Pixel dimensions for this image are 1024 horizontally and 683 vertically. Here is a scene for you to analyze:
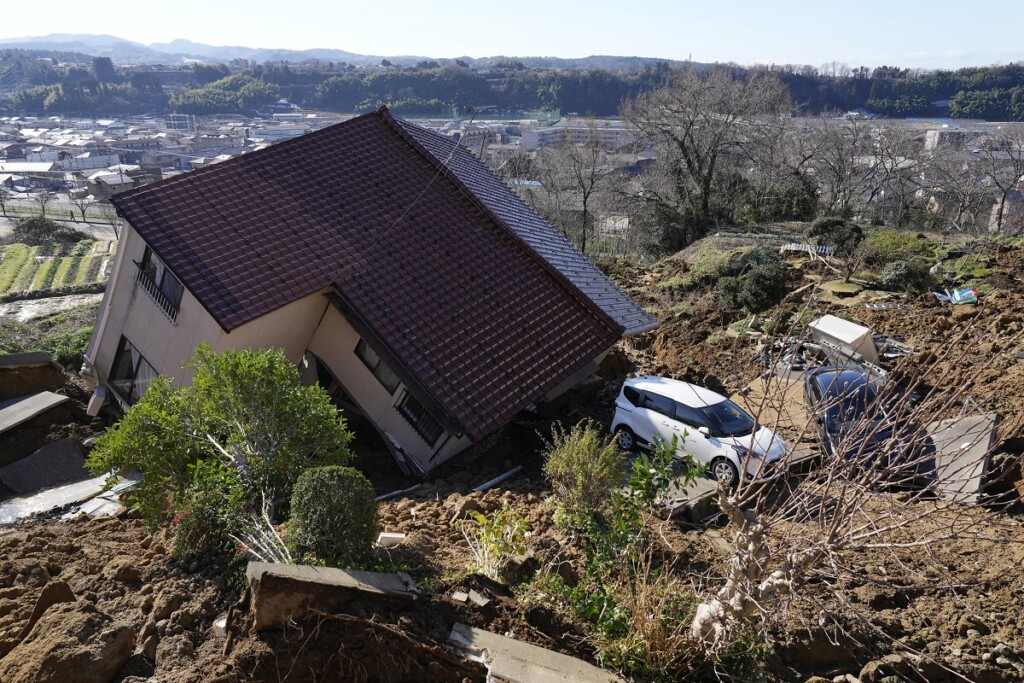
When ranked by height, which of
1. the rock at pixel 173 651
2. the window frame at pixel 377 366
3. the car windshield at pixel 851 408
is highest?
the car windshield at pixel 851 408

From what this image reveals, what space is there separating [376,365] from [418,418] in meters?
1.30

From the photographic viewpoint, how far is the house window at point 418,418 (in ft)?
36.8

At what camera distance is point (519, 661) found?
541cm

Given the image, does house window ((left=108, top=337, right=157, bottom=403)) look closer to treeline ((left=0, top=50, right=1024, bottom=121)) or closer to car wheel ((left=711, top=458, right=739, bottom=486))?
car wheel ((left=711, top=458, right=739, bottom=486))

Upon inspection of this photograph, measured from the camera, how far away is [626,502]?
7285 mm

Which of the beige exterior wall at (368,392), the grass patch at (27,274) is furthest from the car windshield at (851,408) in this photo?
the grass patch at (27,274)

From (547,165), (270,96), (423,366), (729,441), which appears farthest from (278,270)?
(270,96)

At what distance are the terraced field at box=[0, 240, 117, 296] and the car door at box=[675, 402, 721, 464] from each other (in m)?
42.0

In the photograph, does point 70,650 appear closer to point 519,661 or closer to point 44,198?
point 519,661

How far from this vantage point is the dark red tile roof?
11156mm

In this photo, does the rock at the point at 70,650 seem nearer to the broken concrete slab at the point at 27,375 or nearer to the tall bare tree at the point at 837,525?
the tall bare tree at the point at 837,525

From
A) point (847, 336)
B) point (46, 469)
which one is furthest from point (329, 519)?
point (847, 336)

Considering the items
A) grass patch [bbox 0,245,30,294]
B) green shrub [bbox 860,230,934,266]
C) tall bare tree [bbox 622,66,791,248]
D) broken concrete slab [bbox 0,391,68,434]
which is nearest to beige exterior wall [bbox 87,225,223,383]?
broken concrete slab [bbox 0,391,68,434]

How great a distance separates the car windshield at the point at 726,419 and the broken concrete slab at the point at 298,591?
7.09 meters
